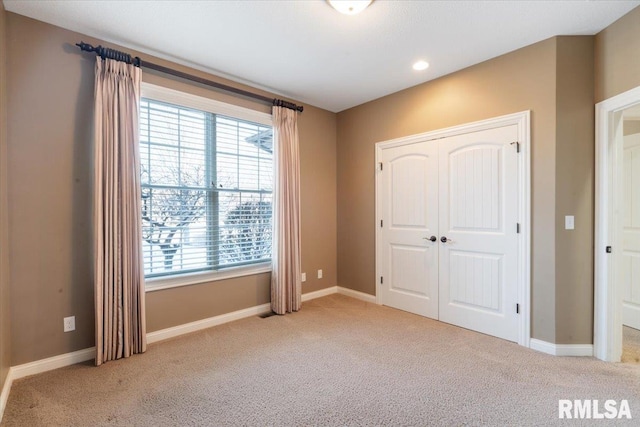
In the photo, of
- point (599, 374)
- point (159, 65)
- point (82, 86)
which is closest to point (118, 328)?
point (82, 86)

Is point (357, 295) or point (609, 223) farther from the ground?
point (609, 223)

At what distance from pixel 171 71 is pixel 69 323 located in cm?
236

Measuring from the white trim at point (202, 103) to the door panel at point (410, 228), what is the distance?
1651 mm

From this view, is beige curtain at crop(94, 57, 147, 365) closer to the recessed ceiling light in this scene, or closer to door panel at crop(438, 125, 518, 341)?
the recessed ceiling light

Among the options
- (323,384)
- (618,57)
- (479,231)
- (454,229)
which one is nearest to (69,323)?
(323,384)

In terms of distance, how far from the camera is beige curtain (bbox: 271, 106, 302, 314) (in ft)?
11.6

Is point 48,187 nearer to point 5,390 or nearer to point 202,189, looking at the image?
point 202,189

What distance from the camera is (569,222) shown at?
2490mm

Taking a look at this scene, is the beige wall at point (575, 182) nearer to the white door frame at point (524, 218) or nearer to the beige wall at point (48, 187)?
the white door frame at point (524, 218)

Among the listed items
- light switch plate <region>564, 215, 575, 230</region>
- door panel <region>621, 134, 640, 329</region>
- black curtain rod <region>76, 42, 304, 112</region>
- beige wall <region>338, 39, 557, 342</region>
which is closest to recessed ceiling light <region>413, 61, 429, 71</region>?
beige wall <region>338, 39, 557, 342</region>

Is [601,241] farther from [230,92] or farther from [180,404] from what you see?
[230,92]

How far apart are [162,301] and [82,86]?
199cm

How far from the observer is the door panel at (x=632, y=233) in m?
3.07

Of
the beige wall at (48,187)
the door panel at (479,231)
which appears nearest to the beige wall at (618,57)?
the door panel at (479,231)
